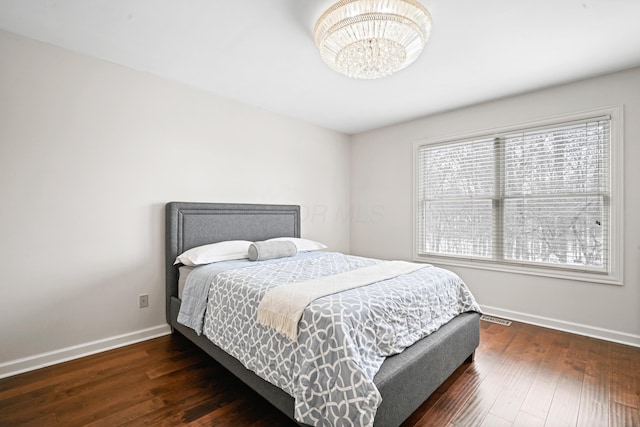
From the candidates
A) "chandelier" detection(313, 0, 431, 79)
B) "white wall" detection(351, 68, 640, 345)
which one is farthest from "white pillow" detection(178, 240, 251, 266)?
"white wall" detection(351, 68, 640, 345)

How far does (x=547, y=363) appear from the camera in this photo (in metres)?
2.31

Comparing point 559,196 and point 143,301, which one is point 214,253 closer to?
point 143,301

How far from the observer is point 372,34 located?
182 cm

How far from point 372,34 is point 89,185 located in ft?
7.82

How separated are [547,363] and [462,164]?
216cm

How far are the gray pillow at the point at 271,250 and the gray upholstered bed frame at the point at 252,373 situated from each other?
0.53m

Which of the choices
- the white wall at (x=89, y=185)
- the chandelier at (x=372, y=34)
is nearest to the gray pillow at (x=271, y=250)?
the white wall at (x=89, y=185)

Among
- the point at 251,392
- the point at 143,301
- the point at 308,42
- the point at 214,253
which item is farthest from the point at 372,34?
the point at 143,301

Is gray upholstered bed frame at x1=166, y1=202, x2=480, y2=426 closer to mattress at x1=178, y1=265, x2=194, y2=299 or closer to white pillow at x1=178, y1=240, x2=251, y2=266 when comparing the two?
mattress at x1=178, y1=265, x2=194, y2=299

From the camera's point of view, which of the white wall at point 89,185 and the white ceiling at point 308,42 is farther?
Result: the white wall at point 89,185

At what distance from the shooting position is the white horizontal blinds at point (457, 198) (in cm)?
345

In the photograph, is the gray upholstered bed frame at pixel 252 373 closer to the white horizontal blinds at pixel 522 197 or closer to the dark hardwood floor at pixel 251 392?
the dark hardwood floor at pixel 251 392

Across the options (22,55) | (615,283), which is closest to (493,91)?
(615,283)

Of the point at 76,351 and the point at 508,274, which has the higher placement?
the point at 508,274
